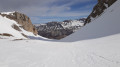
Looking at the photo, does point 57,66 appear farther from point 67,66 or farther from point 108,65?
point 108,65

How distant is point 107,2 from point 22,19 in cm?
5357

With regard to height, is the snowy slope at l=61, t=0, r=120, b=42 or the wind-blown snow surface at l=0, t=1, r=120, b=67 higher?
the snowy slope at l=61, t=0, r=120, b=42

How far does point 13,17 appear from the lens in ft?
203

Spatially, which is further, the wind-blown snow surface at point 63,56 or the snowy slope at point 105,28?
the snowy slope at point 105,28

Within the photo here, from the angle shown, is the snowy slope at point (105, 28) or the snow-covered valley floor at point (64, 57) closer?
the snow-covered valley floor at point (64, 57)

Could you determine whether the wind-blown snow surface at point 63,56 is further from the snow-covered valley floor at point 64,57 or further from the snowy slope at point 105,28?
the snowy slope at point 105,28

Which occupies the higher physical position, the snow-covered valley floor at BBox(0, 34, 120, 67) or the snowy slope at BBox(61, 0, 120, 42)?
the snowy slope at BBox(61, 0, 120, 42)

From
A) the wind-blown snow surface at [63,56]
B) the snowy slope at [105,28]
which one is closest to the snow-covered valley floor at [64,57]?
the wind-blown snow surface at [63,56]

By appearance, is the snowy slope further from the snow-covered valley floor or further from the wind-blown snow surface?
the snow-covered valley floor

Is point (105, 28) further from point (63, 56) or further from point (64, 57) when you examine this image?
point (64, 57)

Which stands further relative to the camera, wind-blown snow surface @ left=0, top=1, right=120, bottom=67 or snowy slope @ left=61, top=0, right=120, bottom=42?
snowy slope @ left=61, top=0, right=120, bottom=42

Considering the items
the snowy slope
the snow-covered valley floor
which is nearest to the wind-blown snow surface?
the snow-covered valley floor

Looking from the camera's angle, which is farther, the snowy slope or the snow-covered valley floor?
the snowy slope

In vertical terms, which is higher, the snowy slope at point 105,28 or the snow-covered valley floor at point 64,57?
the snowy slope at point 105,28
